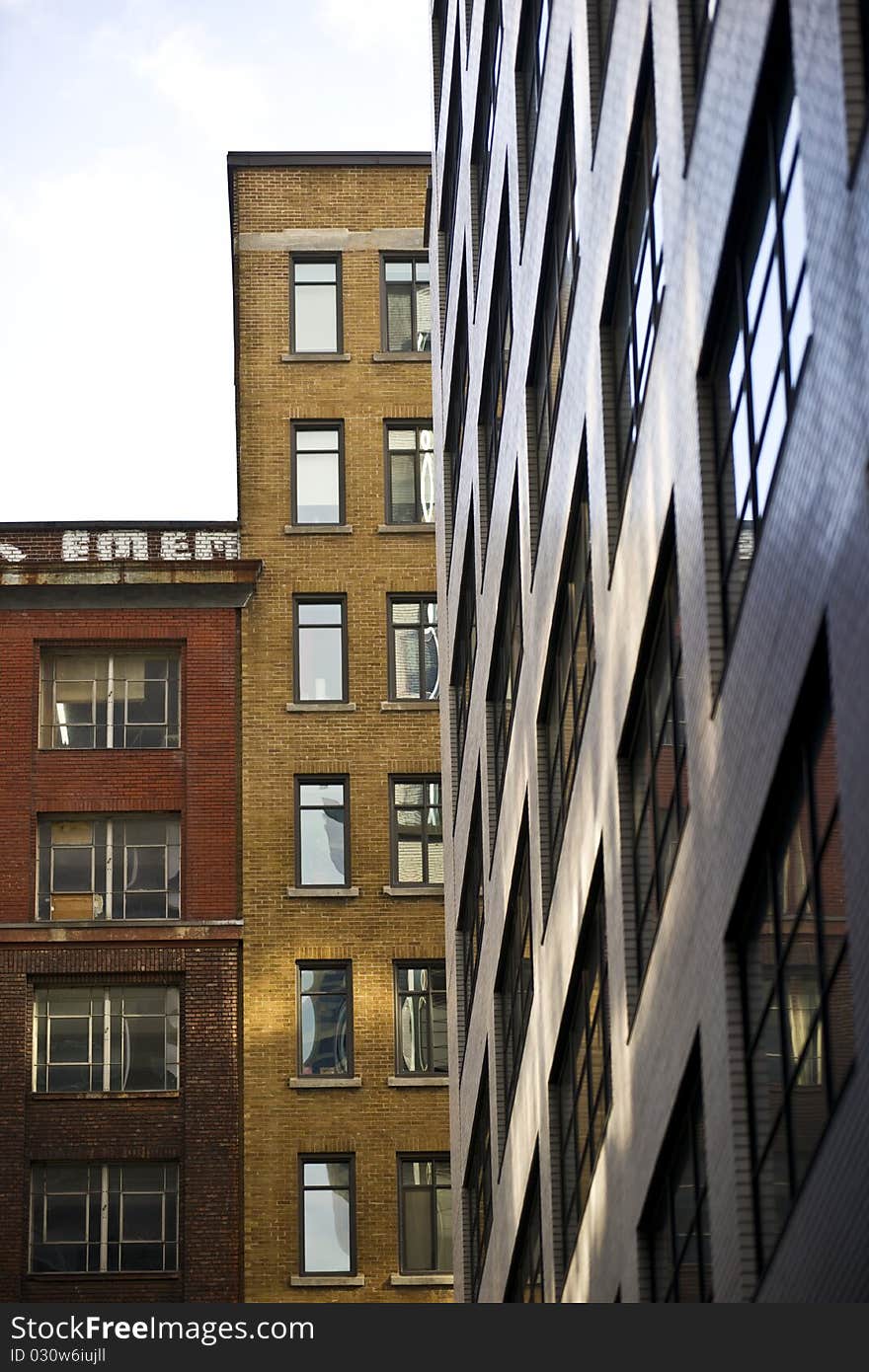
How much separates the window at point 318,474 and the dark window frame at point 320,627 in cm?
187

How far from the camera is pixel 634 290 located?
21.0m

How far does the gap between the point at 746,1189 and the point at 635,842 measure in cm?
548

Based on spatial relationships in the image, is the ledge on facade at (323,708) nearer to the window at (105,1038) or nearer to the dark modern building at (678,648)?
the window at (105,1038)

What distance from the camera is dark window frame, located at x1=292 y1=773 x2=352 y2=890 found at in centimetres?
5000

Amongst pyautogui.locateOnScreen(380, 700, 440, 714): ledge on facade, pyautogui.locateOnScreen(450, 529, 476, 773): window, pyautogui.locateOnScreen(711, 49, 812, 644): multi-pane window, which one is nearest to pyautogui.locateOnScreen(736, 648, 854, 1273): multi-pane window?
pyautogui.locateOnScreen(711, 49, 812, 644): multi-pane window

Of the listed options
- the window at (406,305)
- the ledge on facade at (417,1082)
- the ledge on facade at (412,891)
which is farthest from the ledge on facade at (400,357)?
the ledge on facade at (417,1082)

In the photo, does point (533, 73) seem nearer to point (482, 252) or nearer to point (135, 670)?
point (482, 252)

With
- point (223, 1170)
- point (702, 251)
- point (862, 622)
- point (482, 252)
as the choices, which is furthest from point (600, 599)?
point (223, 1170)

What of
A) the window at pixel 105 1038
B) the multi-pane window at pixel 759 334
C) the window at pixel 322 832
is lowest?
the window at pixel 105 1038

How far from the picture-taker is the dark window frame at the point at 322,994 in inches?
1909

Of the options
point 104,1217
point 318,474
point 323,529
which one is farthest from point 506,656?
point 318,474

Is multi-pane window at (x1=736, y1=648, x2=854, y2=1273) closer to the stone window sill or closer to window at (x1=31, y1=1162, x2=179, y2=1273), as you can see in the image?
window at (x1=31, y1=1162, x2=179, y2=1273)

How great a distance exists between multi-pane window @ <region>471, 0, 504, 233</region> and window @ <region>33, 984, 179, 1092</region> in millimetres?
20282

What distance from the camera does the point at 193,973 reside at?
4900 centimetres
